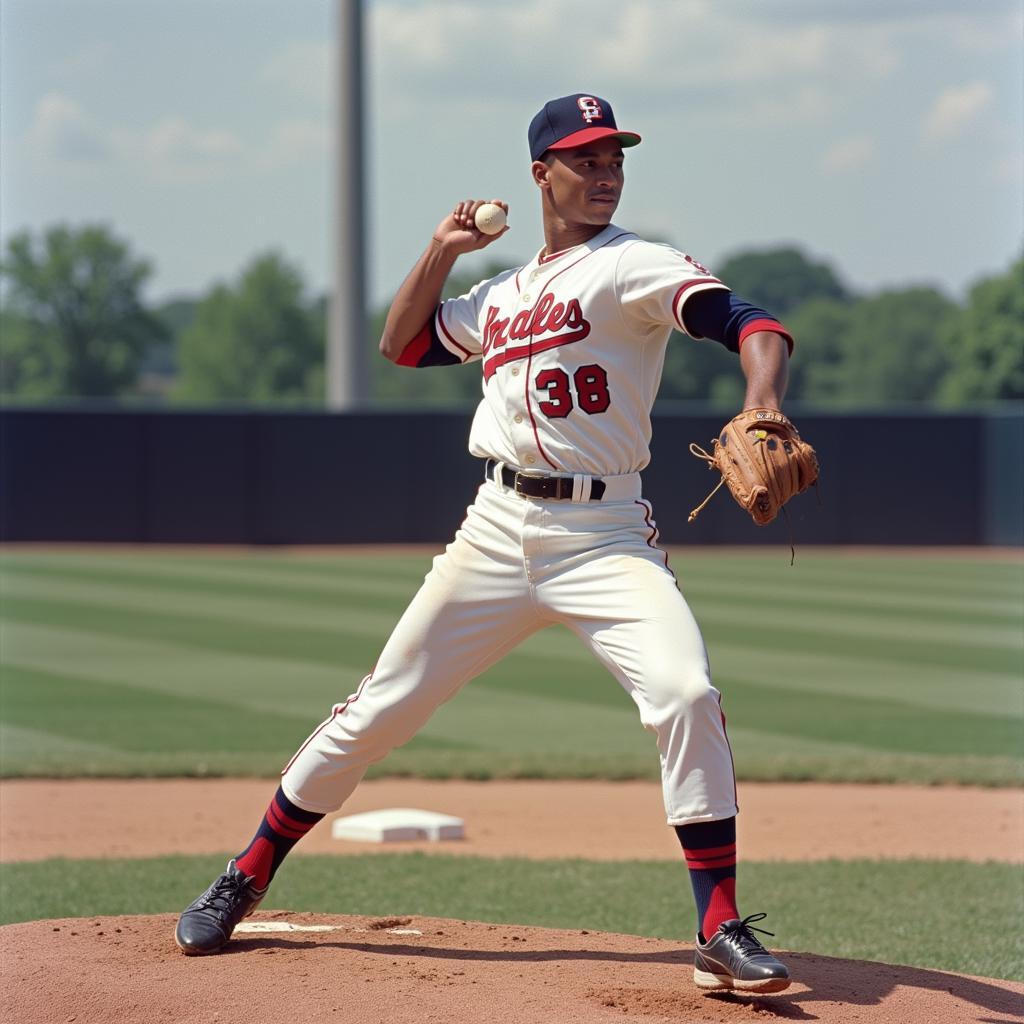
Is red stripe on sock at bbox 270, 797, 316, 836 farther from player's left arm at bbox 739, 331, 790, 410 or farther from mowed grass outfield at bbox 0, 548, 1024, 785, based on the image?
mowed grass outfield at bbox 0, 548, 1024, 785

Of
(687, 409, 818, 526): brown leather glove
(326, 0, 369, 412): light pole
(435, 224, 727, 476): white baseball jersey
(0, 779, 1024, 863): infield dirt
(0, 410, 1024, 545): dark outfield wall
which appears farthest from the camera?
(326, 0, 369, 412): light pole

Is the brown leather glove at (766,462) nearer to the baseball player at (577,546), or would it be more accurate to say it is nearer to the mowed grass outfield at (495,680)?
the baseball player at (577,546)

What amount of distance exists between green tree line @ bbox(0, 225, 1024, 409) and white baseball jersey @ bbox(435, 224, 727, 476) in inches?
1220

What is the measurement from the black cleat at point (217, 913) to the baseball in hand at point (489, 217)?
1694 mm

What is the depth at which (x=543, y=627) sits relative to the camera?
12.7 feet

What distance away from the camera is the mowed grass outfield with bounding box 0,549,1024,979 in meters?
5.60

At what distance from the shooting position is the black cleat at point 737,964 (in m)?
3.61

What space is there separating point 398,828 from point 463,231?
311cm

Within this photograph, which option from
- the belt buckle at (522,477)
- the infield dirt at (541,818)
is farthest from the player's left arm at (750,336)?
the infield dirt at (541,818)

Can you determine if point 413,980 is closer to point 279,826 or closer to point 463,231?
point 279,826

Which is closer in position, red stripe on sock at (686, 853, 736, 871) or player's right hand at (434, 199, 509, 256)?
red stripe on sock at (686, 853, 736, 871)

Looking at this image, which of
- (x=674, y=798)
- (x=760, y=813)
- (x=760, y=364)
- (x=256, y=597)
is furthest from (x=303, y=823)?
(x=256, y=597)

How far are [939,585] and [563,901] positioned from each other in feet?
43.3

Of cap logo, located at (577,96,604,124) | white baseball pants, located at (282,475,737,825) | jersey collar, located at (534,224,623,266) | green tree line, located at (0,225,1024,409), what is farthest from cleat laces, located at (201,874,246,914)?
green tree line, located at (0,225,1024,409)
